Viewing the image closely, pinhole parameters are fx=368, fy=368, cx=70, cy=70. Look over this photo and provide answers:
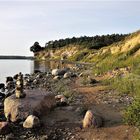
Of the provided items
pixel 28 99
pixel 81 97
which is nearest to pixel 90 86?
pixel 81 97

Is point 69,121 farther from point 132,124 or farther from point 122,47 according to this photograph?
point 122,47

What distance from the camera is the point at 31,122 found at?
14.0 m

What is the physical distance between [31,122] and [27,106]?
1.27 metres

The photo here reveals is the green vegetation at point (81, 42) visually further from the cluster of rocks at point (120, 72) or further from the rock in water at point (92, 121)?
the rock in water at point (92, 121)

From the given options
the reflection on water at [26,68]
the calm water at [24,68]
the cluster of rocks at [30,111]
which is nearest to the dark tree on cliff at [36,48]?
the calm water at [24,68]

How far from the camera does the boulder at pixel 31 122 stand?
45.7ft

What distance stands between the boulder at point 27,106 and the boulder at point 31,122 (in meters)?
0.73

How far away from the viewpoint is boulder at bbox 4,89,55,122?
14906 millimetres

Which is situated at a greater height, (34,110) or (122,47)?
(122,47)

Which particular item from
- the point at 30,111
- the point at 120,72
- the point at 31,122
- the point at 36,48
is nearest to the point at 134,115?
the point at 31,122

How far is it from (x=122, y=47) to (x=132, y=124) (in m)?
49.7

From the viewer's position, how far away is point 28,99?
1571 centimetres

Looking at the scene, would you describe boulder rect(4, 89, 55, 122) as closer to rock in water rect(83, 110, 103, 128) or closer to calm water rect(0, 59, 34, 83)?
rock in water rect(83, 110, 103, 128)

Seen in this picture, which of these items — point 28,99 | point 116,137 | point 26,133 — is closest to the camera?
point 116,137
